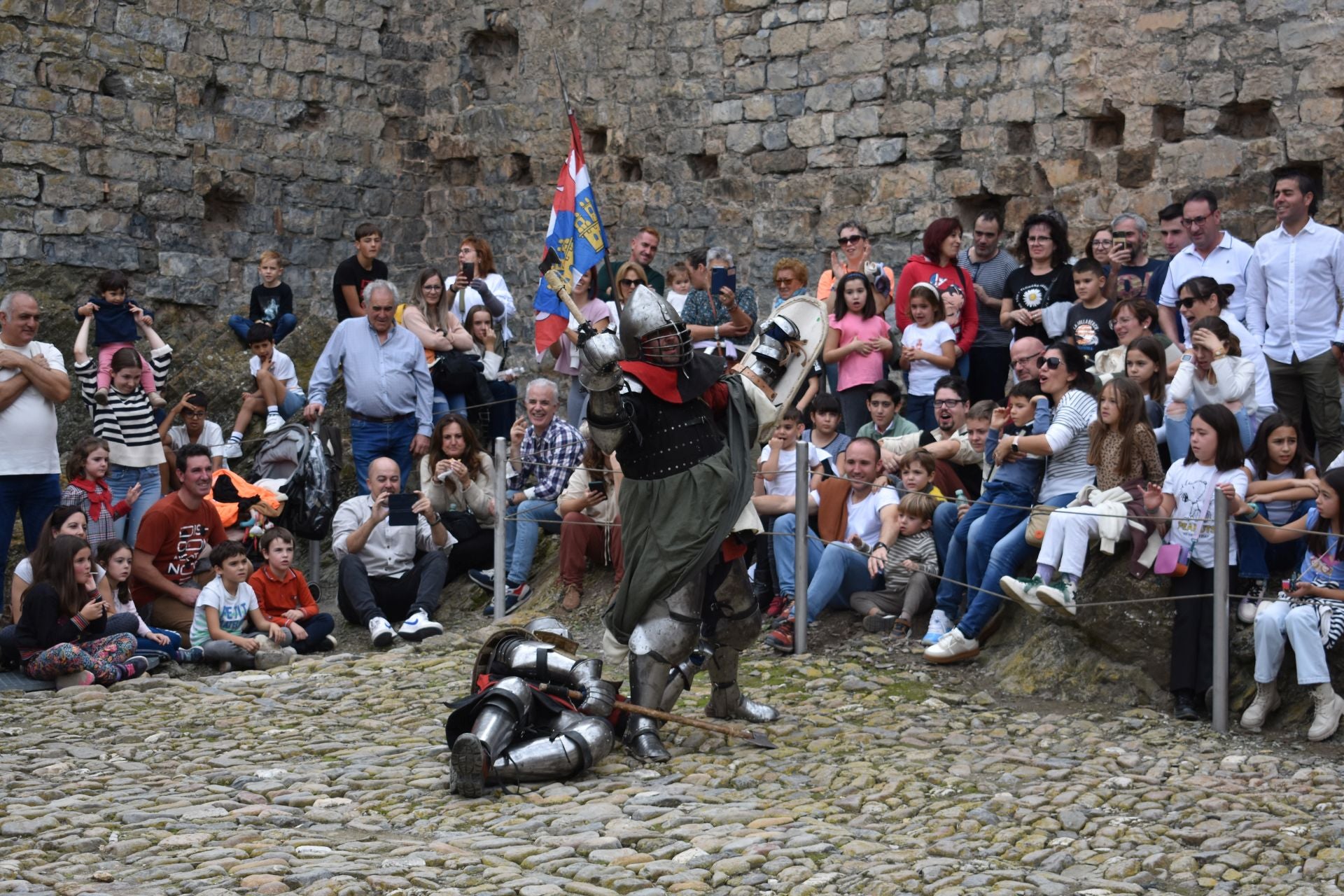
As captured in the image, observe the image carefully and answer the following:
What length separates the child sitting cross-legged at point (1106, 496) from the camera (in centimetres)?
746

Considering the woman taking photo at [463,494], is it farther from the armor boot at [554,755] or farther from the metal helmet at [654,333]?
the armor boot at [554,755]

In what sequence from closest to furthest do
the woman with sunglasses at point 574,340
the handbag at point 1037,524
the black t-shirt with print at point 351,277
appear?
A: 1. the handbag at point 1037,524
2. the woman with sunglasses at point 574,340
3. the black t-shirt with print at point 351,277

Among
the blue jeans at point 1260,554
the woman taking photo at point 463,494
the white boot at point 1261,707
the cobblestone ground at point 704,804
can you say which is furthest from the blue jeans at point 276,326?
the white boot at point 1261,707

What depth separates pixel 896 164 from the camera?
12375mm

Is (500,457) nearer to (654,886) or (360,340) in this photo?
(360,340)

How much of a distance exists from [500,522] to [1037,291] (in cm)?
320

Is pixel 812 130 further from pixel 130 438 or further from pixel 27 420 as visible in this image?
pixel 27 420

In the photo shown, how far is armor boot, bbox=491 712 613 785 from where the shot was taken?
6102 millimetres

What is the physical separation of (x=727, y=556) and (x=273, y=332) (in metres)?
6.90

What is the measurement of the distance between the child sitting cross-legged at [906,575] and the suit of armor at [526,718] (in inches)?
87.0

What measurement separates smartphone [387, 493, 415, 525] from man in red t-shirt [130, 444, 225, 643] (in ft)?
3.04

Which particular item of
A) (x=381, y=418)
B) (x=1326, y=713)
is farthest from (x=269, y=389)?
(x=1326, y=713)

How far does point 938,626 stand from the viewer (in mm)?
8125

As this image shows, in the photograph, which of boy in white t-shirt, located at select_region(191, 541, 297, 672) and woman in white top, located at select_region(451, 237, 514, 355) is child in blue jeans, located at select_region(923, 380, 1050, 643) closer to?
boy in white t-shirt, located at select_region(191, 541, 297, 672)
